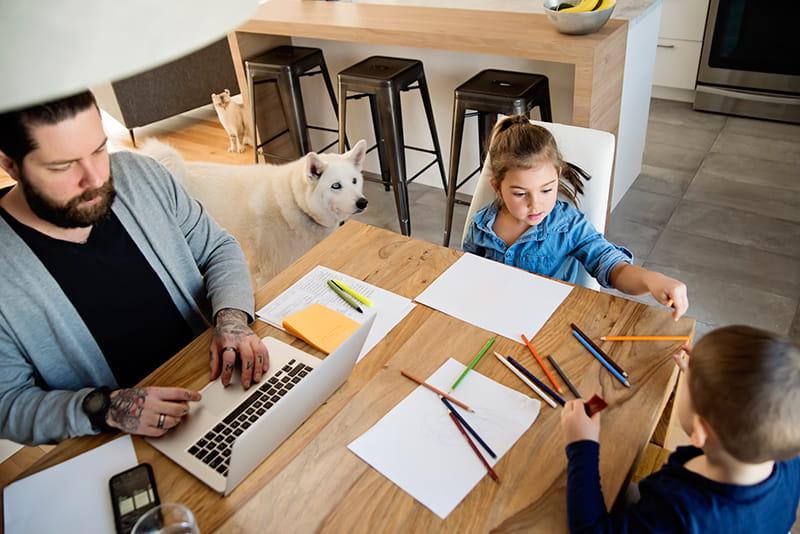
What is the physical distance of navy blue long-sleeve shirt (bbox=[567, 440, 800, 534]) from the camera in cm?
78

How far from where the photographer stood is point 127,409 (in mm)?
1019

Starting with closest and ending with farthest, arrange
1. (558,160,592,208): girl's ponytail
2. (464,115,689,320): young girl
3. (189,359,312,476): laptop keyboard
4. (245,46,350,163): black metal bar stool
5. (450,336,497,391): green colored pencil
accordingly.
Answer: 1. (189,359,312,476): laptop keyboard
2. (450,336,497,391): green colored pencil
3. (464,115,689,320): young girl
4. (558,160,592,208): girl's ponytail
5. (245,46,350,163): black metal bar stool

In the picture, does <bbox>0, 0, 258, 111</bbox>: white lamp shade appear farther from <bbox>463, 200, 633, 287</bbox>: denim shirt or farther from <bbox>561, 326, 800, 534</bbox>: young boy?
<bbox>463, 200, 633, 287</bbox>: denim shirt

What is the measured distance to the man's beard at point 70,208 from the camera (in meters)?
1.03

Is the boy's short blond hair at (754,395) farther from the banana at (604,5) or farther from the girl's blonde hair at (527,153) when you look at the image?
the banana at (604,5)

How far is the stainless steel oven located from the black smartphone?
4.17 metres

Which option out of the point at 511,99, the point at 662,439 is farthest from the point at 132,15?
the point at 511,99

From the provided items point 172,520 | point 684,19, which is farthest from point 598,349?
point 684,19

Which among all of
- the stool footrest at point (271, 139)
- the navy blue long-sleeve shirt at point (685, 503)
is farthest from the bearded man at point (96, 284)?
the stool footrest at point (271, 139)

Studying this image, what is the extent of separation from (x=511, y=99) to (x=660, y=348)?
4.93ft

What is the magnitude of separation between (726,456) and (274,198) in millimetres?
2108

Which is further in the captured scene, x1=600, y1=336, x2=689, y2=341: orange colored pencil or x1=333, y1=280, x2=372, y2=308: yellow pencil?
x1=333, y1=280, x2=372, y2=308: yellow pencil

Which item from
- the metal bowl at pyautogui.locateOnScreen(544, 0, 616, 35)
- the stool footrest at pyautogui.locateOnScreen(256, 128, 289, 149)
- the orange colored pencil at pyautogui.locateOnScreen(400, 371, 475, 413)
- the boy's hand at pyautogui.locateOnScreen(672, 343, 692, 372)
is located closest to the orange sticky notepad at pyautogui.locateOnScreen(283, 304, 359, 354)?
the orange colored pencil at pyautogui.locateOnScreen(400, 371, 475, 413)

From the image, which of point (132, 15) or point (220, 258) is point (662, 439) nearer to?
point (220, 258)
